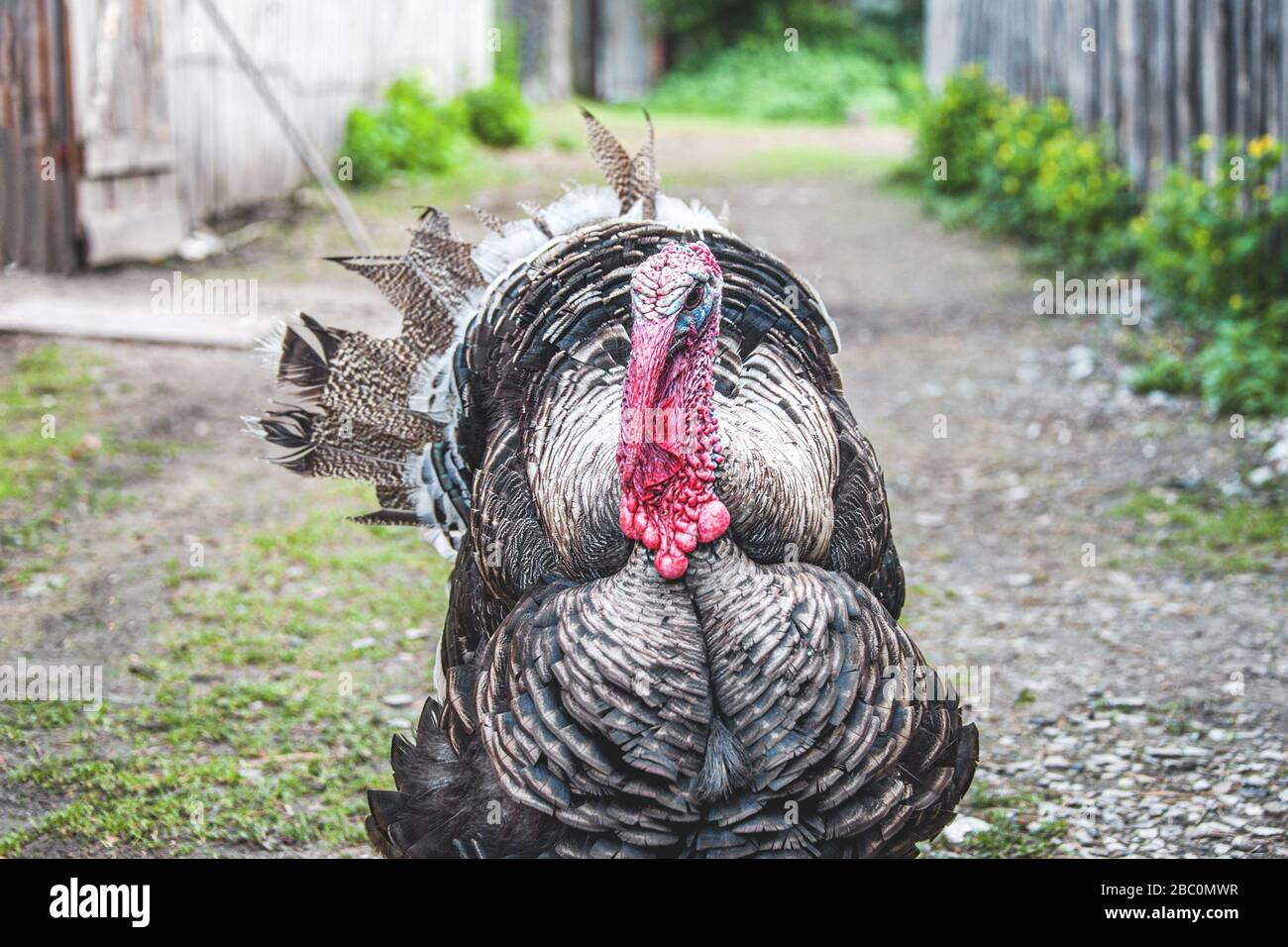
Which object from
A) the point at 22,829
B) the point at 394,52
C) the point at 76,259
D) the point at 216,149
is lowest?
the point at 22,829

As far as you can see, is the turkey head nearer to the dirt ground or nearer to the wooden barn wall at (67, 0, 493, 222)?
the dirt ground

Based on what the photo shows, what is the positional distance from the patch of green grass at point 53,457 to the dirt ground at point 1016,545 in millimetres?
133

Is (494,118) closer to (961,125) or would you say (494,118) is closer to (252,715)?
(961,125)

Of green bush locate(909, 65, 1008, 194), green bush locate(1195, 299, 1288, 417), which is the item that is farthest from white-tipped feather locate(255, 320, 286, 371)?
green bush locate(909, 65, 1008, 194)

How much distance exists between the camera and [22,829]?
3916 millimetres

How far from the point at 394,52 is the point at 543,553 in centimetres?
1161

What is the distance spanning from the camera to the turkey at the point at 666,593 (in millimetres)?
2814

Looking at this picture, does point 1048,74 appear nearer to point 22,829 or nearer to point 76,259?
point 76,259

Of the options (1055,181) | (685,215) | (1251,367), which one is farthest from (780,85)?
(685,215)

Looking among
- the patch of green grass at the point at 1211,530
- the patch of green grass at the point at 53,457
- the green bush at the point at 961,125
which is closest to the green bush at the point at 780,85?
the green bush at the point at 961,125

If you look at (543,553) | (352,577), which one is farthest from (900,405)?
(543,553)

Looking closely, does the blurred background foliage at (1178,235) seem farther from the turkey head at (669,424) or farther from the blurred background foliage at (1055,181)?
the turkey head at (669,424)

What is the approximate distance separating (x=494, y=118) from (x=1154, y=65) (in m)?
8.27

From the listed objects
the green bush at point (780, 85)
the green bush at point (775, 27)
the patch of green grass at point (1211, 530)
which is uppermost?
the green bush at point (775, 27)
